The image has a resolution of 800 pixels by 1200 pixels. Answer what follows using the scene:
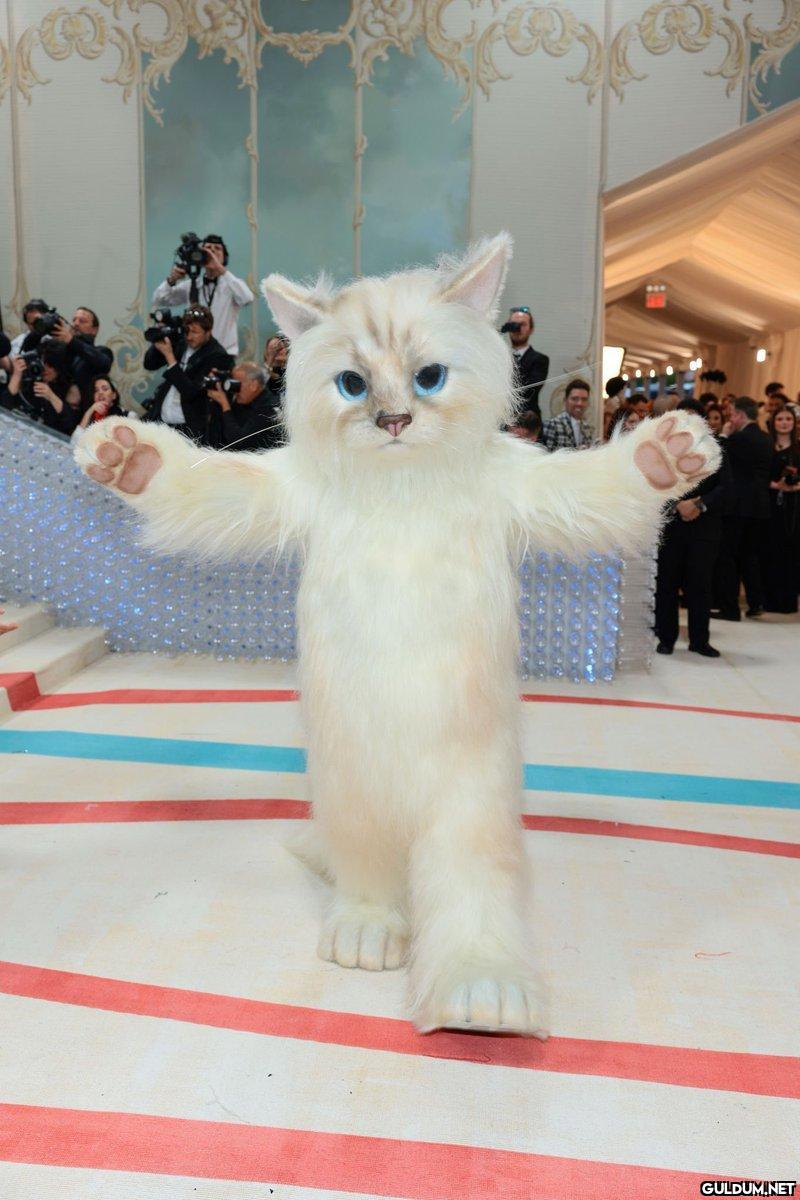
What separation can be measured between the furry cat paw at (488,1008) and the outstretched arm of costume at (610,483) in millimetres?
724

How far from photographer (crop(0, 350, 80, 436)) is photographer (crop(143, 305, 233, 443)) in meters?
0.51

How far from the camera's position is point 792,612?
587 centimetres

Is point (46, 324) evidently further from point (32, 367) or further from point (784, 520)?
point (784, 520)

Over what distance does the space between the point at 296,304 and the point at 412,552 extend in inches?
18.4

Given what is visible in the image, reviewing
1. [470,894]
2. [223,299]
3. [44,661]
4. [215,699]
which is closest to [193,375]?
[223,299]

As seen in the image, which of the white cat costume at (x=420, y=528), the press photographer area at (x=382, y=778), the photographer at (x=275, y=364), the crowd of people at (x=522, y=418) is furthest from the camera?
the crowd of people at (x=522, y=418)

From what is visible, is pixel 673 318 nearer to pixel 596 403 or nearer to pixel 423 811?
pixel 596 403

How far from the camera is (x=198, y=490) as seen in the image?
72.7 inches

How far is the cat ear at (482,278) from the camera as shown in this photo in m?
1.79

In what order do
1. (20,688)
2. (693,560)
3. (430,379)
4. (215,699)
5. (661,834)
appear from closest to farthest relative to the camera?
1. (430,379)
2. (661,834)
3. (20,688)
4. (215,699)
5. (693,560)

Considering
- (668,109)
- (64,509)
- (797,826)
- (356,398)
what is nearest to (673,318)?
(668,109)

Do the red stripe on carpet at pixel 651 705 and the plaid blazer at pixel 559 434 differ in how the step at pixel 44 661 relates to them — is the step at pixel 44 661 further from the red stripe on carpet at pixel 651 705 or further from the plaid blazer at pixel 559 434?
the plaid blazer at pixel 559 434

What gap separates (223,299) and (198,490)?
3682 mm

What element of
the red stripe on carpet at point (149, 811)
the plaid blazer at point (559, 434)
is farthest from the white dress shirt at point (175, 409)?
the red stripe on carpet at point (149, 811)
